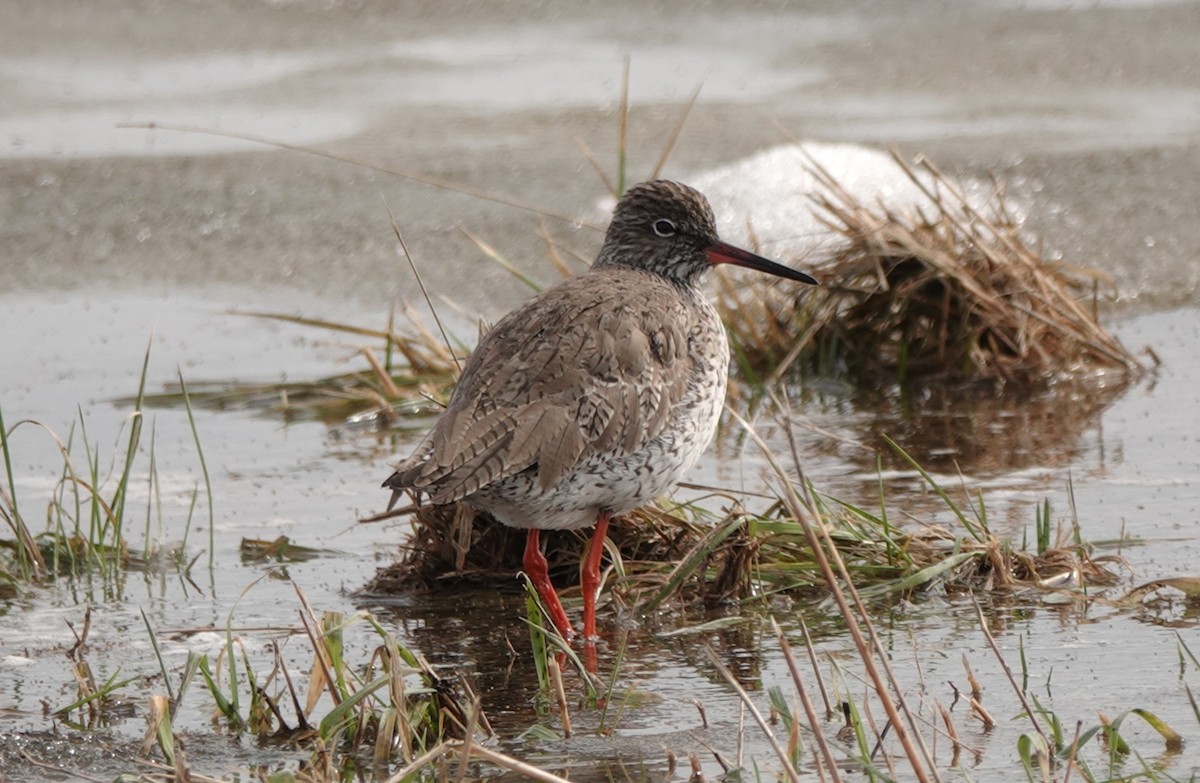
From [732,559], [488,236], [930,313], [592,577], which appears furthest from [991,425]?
[488,236]

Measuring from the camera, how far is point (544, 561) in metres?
5.20

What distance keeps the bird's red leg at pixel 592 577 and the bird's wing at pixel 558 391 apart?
1.00 feet

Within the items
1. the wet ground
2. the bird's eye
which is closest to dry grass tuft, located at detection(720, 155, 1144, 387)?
the wet ground

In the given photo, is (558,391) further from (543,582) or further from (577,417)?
(543,582)

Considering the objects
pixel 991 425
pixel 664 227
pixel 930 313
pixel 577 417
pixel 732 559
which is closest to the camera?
pixel 577 417

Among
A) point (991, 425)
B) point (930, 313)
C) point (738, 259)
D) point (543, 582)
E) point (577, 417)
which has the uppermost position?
point (738, 259)

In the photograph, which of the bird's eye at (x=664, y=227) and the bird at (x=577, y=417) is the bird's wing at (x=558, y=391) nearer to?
the bird at (x=577, y=417)

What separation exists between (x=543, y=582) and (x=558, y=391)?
0.54 m

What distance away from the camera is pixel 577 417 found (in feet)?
16.2

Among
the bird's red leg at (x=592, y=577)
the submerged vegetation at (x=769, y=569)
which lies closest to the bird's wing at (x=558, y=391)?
the bird's red leg at (x=592, y=577)

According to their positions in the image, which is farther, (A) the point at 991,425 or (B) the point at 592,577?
(A) the point at 991,425

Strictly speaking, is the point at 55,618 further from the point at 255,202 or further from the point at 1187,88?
the point at 1187,88

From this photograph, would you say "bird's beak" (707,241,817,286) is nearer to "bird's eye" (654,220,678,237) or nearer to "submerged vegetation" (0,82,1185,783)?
"bird's eye" (654,220,678,237)

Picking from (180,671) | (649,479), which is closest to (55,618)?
(180,671)
